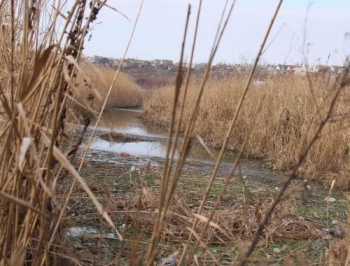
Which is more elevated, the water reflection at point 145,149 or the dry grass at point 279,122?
the dry grass at point 279,122

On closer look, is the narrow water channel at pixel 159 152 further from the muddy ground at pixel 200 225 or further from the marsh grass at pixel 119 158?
the muddy ground at pixel 200 225

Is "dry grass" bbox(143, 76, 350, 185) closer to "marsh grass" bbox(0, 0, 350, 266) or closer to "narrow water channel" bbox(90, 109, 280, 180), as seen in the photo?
"marsh grass" bbox(0, 0, 350, 266)

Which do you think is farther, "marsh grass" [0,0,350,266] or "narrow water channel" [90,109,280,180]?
"narrow water channel" [90,109,280,180]

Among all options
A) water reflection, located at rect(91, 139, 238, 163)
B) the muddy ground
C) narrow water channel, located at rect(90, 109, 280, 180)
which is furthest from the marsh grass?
water reflection, located at rect(91, 139, 238, 163)

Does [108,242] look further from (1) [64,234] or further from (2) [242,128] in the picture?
(2) [242,128]

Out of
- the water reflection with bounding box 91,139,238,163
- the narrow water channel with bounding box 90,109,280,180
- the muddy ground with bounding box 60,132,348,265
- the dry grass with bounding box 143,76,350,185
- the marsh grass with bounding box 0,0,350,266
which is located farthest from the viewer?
the water reflection with bounding box 91,139,238,163

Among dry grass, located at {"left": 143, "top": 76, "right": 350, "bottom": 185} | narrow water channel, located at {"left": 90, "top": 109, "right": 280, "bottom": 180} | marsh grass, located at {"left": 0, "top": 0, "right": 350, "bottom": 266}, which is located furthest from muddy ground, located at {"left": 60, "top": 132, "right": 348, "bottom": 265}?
narrow water channel, located at {"left": 90, "top": 109, "right": 280, "bottom": 180}

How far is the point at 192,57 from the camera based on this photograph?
109 centimetres

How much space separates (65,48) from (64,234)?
123 cm

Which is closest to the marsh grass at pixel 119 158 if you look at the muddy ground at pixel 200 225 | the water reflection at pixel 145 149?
the muddy ground at pixel 200 225

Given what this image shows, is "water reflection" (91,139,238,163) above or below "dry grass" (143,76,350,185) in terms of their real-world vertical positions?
below

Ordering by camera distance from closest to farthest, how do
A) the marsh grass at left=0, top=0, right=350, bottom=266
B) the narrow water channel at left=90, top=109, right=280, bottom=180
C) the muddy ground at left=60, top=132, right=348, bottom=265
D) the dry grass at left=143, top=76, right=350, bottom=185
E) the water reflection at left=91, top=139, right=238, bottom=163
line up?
the marsh grass at left=0, top=0, right=350, bottom=266
the muddy ground at left=60, top=132, right=348, bottom=265
the dry grass at left=143, top=76, right=350, bottom=185
the narrow water channel at left=90, top=109, right=280, bottom=180
the water reflection at left=91, top=139, right=238, bottom=163

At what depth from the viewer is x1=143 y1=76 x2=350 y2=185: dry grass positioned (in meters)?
5.83

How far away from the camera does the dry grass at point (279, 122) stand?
229 inches
